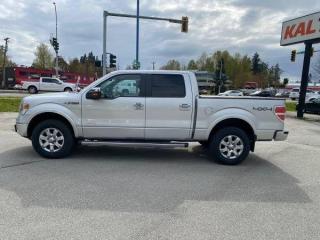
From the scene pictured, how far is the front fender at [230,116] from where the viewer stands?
6.83 metres

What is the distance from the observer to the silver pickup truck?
684cm

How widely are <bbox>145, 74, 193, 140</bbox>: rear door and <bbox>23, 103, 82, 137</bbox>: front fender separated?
1.46 metres

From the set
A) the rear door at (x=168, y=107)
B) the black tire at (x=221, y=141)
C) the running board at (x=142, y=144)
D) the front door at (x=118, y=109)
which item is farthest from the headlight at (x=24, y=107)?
the black tire at (x=221, y=141)

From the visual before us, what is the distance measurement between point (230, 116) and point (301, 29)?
1586 cm

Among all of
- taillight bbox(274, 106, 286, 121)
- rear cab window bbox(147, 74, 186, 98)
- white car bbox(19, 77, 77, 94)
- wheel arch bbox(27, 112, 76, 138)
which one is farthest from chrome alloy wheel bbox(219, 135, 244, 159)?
white car bbox(19, 77, 77, 94)

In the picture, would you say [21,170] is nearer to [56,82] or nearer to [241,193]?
[241,193]

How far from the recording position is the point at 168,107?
269 inches

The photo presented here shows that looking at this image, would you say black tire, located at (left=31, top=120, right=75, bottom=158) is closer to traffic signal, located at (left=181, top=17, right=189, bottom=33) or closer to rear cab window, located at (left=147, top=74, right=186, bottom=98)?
rear cab window, located at (left=147, top=74, right=186, bottom=98)

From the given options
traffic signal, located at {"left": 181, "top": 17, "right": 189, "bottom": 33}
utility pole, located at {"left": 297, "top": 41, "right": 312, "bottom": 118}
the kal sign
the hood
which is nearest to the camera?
the hood

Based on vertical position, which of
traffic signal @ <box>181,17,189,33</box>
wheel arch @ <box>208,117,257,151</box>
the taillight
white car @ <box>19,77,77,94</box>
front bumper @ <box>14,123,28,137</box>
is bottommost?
white car @ <box>19,77,77,94</box>

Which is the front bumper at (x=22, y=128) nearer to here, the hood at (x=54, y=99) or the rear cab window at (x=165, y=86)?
the hood at (x=54, y=99)

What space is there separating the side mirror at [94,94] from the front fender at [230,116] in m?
2.33

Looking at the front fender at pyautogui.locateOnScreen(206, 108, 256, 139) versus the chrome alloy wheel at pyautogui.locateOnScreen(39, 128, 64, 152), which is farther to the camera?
the chrome alloy wheel at pyautogui.locateOnScreen(39, 128, 64, 152)

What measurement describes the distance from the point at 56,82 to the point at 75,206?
109 ft
